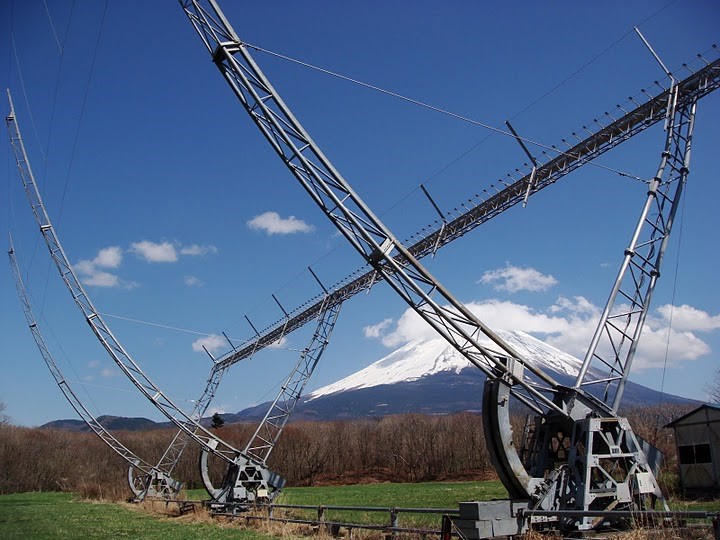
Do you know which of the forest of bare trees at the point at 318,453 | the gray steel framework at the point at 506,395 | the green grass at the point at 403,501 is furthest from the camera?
the forest of bare trees at the point at 318,453

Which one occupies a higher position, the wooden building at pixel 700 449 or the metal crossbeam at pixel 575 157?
the metal crossbeam at pixel 575 157

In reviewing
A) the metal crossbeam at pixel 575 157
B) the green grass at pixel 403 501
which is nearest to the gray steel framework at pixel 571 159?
the metal crossbeam at pixel 575 157

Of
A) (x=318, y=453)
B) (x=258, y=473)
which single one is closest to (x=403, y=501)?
(x=258, y=473)

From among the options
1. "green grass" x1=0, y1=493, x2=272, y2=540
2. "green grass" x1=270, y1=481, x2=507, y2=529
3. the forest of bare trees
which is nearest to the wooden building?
"green grass" x1=270, y1=481, x2=507, y2=529

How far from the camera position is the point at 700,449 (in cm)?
2811

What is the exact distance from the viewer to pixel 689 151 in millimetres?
19188

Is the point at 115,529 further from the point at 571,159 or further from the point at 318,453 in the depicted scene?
the point at 318,453

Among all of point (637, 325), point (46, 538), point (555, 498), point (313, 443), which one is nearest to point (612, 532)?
point (555, 498)

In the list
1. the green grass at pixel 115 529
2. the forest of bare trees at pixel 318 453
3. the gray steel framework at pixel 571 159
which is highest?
the gray steel framework at pixel 571 159

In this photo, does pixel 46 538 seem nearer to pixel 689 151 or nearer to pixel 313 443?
pixel 689 151

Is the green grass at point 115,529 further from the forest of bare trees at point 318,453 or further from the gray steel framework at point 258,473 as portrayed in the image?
the forest of bare trees at point 318,453

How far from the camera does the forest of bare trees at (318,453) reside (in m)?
67.5

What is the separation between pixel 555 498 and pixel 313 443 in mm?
70672

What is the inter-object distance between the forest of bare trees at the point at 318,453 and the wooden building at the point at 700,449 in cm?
3523
